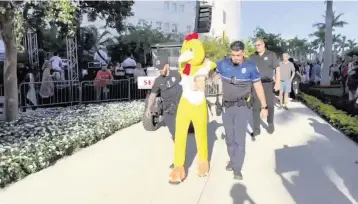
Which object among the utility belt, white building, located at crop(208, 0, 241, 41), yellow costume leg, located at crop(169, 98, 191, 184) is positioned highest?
white building, located at crop(208, 0, 241, 41)

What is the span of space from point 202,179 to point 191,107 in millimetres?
909

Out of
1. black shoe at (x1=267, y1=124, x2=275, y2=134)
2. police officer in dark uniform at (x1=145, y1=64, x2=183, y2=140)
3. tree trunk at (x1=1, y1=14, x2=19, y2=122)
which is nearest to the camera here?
police officer in dark uniform at (x1=145, y1=64, x2=183, y2=140)

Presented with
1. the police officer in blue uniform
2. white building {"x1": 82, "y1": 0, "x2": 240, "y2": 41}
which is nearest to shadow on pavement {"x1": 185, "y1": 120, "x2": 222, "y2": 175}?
the police officer in blue uniform

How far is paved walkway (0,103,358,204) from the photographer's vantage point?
4824 millimetres

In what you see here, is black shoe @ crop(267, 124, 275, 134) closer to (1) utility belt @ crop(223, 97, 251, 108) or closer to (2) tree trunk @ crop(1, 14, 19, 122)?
(1) utility belt @ crop(223, 97, 251, 108)

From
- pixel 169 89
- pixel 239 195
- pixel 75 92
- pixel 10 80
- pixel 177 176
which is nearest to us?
pixel 239 195

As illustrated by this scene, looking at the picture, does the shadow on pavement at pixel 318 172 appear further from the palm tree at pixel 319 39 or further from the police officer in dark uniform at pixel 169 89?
the palm tree at pixel 319 39

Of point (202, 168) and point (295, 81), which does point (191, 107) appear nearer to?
point (202, 168)

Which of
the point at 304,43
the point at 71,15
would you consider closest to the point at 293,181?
the point at 71,15

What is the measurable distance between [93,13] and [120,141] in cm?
1605

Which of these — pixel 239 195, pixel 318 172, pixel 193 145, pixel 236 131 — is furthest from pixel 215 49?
pixel 239 195

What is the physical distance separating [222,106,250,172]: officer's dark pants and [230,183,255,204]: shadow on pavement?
0.37 meters

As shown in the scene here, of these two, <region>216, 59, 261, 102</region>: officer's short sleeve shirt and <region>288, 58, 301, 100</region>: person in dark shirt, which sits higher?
<region>216, 59, 261, 102</region>: officer's short sleeve shirt

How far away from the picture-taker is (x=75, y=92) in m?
14.4
